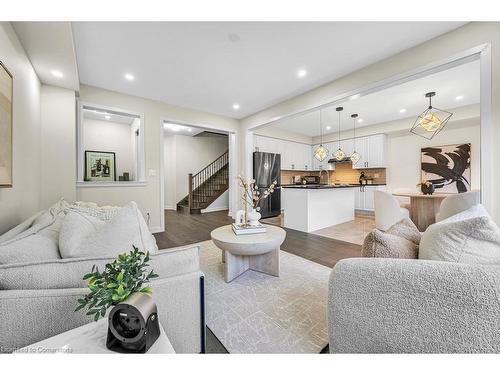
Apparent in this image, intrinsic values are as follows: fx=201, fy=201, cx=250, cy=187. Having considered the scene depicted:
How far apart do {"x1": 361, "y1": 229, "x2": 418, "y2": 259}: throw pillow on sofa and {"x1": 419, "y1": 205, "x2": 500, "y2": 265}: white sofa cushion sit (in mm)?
133

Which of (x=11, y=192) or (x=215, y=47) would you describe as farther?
(x=215, y=47)

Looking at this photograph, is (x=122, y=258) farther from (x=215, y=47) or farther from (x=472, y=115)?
(x=472, y=115)

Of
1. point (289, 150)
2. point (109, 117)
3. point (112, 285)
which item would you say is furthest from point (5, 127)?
point (289, 150)

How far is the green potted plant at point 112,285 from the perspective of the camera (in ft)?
2.12

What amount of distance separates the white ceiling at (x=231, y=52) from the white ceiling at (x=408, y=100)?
1.32 metres

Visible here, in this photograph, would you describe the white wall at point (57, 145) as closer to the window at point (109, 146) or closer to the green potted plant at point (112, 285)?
the window at point (109, 146)

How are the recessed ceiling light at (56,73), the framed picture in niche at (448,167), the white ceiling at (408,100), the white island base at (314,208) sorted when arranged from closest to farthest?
the recessed ceiling light at (56,73), the white ceiling at (408,100), the white island base at (314,208), the framed picture in niche at (448,167)

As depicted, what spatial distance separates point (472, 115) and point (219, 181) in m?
7.00

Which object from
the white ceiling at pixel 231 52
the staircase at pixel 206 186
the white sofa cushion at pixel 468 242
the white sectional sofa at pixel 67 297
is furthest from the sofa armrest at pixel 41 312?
the staircase at pixel 206 186
